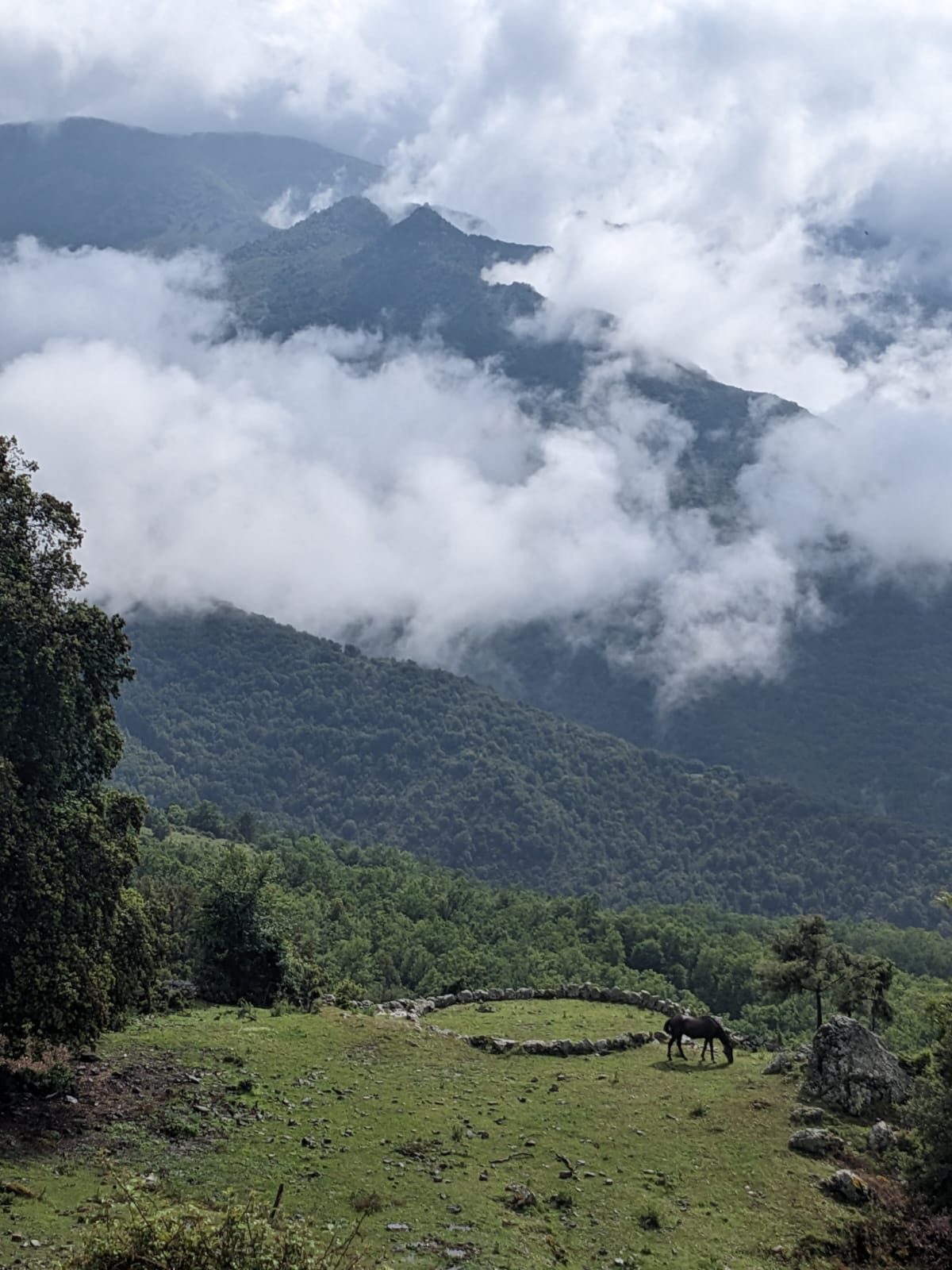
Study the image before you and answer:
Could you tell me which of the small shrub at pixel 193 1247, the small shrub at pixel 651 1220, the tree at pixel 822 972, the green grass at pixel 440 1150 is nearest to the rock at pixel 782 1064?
the green grass at pixel 440 1150

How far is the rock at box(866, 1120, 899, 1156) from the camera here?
2661 centimetres

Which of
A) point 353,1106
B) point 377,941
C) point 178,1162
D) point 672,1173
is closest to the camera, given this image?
point 178,1162

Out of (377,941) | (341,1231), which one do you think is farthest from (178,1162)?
(377,941)

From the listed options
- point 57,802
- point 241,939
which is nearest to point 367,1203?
point 57,802

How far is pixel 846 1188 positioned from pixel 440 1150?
924 cm

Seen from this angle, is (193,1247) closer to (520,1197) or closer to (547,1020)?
(520,1197)

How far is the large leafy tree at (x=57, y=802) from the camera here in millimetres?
22594

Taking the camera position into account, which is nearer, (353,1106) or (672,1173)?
(672,1173)

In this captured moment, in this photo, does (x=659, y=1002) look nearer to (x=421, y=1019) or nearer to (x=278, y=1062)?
(x=421, y=1019)

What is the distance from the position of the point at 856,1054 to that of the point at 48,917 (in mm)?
22105

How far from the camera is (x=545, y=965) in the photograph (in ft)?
283

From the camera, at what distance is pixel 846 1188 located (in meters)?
24.1

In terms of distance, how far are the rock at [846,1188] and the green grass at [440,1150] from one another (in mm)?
412

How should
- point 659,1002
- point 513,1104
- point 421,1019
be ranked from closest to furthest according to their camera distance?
point 513,1104 → point 421,1019 → point 659,1002
